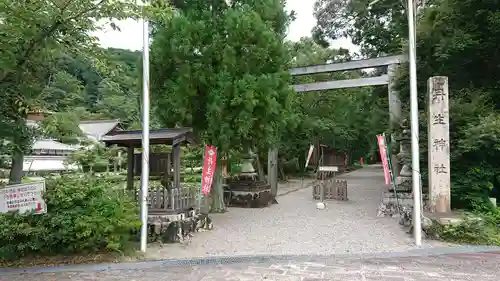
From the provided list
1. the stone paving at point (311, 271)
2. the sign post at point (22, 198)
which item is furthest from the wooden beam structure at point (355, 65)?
the sign post at point (22, 198)

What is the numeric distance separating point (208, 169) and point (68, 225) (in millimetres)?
4710

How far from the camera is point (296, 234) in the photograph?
838 centimetres

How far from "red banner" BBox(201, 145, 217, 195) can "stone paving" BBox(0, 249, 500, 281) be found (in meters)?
4.13

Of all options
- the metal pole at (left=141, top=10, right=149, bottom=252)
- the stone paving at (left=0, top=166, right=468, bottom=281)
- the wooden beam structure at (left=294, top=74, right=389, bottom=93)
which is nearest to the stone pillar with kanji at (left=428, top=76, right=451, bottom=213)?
the stone paving at (left=0, top=166, right=468, bottom=281)

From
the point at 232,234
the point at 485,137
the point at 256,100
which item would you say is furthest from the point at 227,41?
the point at 485,137

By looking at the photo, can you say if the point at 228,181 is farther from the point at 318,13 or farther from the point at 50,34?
the point at 318,13

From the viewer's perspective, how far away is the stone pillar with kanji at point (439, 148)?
27.2ft

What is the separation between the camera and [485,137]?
332 inches

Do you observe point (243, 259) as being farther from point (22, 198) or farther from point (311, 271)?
point (22, 198)

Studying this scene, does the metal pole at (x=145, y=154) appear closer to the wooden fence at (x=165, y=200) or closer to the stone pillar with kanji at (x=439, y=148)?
the wooden fence at (x=165, y=200)

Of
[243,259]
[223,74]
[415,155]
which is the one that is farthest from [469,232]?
[223,74]

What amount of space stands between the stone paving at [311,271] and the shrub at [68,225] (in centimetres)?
49

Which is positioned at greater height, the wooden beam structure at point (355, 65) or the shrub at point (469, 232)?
the wooden beam structure at point (355, 65)

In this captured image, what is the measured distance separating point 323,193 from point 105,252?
10.1 meters
